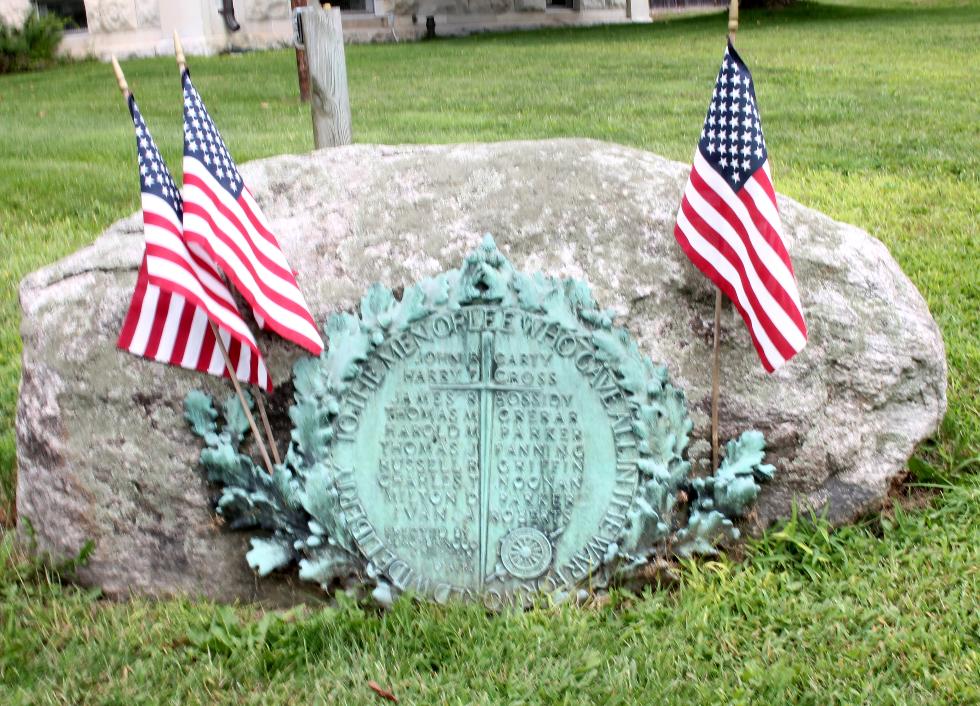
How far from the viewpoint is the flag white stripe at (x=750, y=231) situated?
3.30 meters

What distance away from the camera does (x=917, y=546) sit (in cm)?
349

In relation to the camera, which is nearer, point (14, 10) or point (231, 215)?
point (231, 215)

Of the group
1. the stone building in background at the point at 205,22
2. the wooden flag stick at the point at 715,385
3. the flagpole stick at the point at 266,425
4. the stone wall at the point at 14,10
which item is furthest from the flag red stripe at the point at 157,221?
the stone wall at the point at 14,10

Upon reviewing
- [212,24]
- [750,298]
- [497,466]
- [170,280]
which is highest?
[212,24]

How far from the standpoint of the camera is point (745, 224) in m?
3.30

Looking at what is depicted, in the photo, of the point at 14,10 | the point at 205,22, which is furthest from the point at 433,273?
the point at 14,10

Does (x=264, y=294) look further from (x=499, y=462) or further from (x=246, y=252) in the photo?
(x=499, y=462)

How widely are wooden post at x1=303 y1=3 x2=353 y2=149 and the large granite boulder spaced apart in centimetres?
221

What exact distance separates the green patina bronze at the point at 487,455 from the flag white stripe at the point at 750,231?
460mm

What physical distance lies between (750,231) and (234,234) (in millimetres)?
1550

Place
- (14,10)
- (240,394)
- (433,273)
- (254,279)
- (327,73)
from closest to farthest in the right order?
1. (254,279)
2. (240,394)
3. (433,273)
4. (327,73)
5. (14,10)

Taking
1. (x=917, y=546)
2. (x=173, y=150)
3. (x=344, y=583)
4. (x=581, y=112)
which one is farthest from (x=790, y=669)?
(x=581, y=112)

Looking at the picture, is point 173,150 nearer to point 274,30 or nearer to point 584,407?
point 584,407

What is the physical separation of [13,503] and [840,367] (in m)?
2.89
